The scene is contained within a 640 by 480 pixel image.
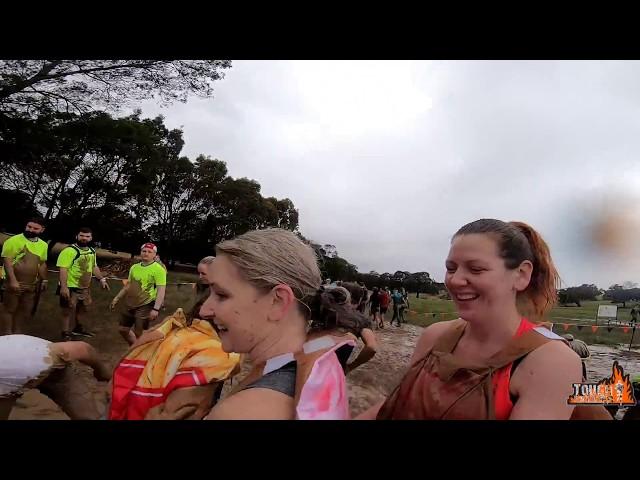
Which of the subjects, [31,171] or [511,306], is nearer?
[511,306]

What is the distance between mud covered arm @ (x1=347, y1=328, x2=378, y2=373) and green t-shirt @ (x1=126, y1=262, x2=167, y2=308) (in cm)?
88

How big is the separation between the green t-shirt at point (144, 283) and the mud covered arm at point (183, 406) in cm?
48

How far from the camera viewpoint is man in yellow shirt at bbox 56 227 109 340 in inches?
71.2

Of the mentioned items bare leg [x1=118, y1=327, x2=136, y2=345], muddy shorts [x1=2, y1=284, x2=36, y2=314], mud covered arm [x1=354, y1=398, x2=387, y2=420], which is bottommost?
mud covered arm [x1=354, y1=398, x2=387, y2=420]

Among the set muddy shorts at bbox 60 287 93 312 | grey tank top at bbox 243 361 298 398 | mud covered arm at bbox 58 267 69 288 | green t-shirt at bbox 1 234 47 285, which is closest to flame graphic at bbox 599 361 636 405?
grey tank top at bbox 243 361 298 398

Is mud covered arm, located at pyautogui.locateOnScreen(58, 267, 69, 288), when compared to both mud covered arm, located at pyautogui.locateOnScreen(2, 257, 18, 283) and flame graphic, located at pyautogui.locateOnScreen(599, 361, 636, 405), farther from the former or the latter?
flame graphic, located at pyautogui.locateOnScreen(599, 361, 636, 405)

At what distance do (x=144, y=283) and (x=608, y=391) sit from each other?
1.94 metres
